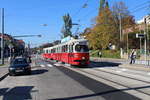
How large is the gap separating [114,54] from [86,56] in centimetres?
4121

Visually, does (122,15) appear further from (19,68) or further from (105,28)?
(19,68)

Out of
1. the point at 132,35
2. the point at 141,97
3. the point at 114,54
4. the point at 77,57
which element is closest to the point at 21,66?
the point at 77,57

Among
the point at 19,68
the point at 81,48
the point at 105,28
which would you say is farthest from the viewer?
the point at 105,28

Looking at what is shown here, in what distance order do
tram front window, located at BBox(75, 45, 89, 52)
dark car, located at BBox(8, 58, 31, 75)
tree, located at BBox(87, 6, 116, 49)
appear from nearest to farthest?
dark car, located at BBox(8, 58, 31, 75)
tram front window, located at BBox(75, 45, 89, 52)
tree, located at BBox(87, 6, 116, 49)

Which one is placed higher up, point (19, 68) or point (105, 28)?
point (105, 28)

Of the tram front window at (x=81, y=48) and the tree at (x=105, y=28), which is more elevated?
the tree at (x=105, y=28)

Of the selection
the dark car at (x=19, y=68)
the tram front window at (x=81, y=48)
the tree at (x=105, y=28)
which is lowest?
the dark car at (x=19, y=68)

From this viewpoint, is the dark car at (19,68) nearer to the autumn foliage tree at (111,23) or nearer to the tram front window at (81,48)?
the tram front window at (81,48)

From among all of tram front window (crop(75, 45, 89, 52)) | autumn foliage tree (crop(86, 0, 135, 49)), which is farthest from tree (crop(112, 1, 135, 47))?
tram front window (crop(75, 45, 89, 52))

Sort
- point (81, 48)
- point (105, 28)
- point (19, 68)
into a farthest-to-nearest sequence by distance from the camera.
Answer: point (105, 28), point (81, 48), point (19, 68)

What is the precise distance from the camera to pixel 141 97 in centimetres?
1070

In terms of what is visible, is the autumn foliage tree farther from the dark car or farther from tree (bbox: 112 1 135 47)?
the dark car

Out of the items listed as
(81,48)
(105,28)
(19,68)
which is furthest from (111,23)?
(19,68)

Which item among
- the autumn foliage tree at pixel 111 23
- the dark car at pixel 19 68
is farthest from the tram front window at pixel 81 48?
the autumn foliage tree at pixel 111 23
